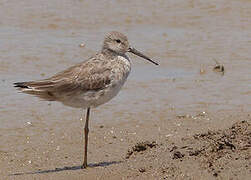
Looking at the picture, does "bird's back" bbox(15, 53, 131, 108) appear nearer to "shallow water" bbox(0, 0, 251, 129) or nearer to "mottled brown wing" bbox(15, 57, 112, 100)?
"mottled brown wing" bbox(15, 57, 112, 100)

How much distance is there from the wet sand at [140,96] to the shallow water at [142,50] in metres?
0.02

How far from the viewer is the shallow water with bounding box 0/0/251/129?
10844 mm

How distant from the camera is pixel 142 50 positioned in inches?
509

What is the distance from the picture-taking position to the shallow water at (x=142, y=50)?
35.6 feet

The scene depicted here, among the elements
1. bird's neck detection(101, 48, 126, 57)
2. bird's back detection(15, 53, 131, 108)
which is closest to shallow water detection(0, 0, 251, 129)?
bird's neck detection(101, 48, 126, 57)

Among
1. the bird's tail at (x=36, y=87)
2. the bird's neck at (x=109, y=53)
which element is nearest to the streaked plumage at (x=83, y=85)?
the bird's tail at (x=36, y=87)

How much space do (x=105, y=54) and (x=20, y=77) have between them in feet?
9.52

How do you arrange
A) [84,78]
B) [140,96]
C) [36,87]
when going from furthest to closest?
[140,96]
[84,78]
[36,87]

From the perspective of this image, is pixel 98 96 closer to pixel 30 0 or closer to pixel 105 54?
pixel 105 54

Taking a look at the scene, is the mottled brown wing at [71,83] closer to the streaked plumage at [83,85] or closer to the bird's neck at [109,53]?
the streaked plumage at [83,85]

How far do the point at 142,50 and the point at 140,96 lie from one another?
1.86 metres

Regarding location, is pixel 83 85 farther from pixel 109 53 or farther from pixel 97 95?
pixel 109 53

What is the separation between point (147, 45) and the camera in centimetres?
1315

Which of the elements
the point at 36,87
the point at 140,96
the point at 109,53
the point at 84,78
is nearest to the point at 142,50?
the point at 140,96
